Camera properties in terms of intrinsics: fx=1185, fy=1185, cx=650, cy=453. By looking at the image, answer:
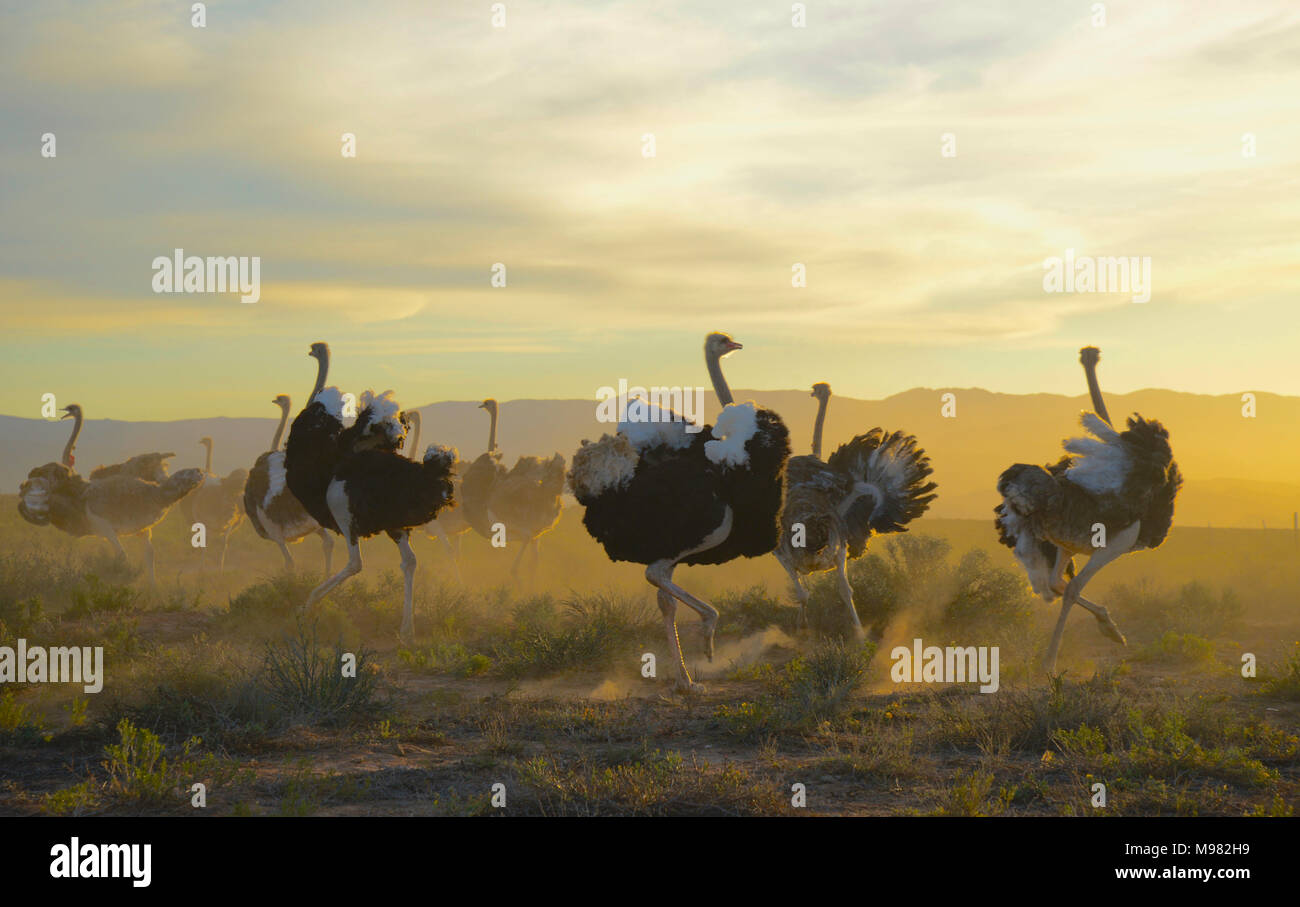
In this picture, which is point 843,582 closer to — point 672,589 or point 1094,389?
point 672,589

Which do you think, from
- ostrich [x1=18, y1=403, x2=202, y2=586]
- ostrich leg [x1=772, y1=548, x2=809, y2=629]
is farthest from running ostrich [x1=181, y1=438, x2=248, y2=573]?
ostrich leg [x1=772, y1=548, x2=809, y2=629]

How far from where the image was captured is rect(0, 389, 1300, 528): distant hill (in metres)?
83.8

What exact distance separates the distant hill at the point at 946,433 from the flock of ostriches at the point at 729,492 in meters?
50.9

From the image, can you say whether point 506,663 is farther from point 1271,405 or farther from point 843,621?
point 1271,405

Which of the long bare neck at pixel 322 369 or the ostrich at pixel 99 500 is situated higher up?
the long bare neck at pixel 322 369

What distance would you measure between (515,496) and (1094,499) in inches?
416

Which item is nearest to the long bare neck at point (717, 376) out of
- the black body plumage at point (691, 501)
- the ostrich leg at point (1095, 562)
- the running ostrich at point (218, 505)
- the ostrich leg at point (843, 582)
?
the black body plumage at point (691, 501)

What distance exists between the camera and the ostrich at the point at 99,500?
19672 millimetres

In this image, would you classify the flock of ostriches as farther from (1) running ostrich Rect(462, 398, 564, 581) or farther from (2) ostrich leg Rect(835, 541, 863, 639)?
(1) running ostrich Rect(462, 398, 564, 581)

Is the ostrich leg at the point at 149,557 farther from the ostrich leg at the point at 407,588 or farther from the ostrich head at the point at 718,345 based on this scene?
the ostrich head at the point at 718,345

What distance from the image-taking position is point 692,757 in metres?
7.91

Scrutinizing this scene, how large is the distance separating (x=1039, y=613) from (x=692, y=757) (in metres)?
10.8

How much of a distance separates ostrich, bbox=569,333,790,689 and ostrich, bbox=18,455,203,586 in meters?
11.9
